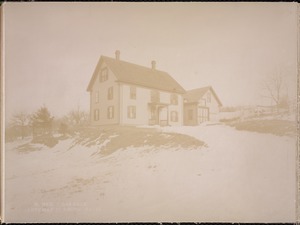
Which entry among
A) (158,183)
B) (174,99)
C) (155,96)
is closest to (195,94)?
(174,99)

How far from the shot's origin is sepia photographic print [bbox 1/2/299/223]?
3.46 m

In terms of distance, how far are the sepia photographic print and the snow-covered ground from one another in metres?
0.01

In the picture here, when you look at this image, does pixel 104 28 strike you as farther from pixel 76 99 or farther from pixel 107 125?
pixel 107 125

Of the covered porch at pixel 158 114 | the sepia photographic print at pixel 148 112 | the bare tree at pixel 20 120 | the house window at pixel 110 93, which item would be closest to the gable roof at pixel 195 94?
the sepia photographic print at pixel 148 112

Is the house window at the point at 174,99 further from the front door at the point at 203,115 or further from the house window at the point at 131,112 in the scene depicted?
the house window at the point at 131,112

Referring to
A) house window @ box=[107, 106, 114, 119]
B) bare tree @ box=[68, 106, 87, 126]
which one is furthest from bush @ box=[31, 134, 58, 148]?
house window @ box=[107, 106, 114, 119]

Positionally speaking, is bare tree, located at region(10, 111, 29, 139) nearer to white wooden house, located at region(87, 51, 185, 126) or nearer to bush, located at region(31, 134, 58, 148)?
bush, located at region(31, 134, 58, 148)

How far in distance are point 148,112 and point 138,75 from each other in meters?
0.48

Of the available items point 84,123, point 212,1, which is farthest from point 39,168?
point 212,1

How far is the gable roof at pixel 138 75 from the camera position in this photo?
11.9ft

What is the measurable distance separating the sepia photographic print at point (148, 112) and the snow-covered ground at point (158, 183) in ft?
0.04

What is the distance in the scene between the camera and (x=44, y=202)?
11.3ft

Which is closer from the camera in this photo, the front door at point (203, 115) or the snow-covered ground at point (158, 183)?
the snow-covered ground at point (158, 183)

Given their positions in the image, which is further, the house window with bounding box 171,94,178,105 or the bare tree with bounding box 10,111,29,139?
the house window with bounding box 171,94,178,105
